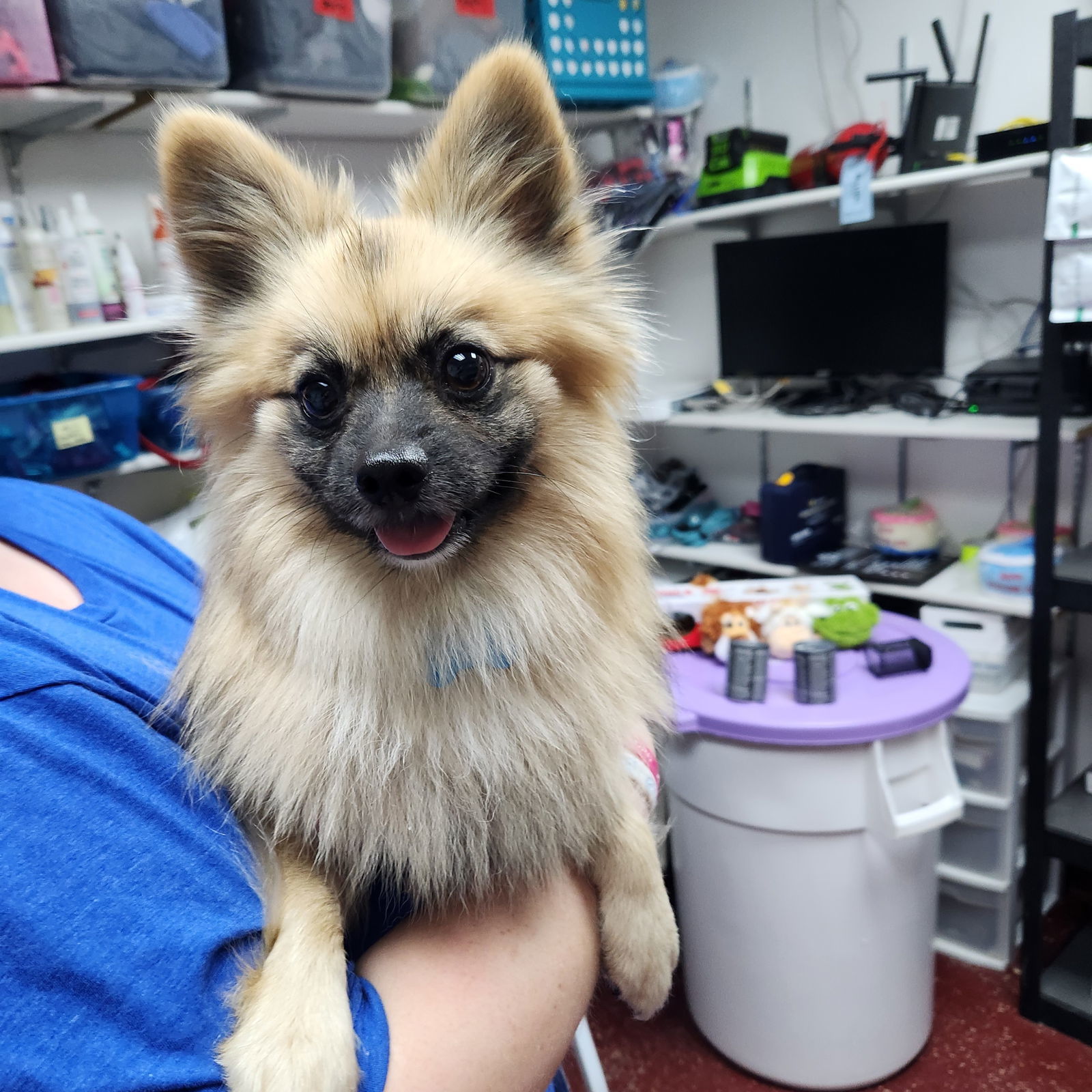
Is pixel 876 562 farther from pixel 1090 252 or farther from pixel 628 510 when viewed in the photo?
pixel 628 510

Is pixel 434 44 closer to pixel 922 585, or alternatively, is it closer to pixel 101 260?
pixel 101 260

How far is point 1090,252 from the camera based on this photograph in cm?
173

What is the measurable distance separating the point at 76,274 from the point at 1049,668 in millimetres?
2428

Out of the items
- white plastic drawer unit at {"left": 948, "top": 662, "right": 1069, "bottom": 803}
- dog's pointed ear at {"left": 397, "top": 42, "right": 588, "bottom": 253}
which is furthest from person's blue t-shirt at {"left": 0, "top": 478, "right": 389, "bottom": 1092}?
white plastic drawer unit at {"left": 948, "top": 662, "right": 1069, "bottom": 803}

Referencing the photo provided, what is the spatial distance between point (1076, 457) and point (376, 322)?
2454 millimetres

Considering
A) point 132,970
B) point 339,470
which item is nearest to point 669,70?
point 339,470

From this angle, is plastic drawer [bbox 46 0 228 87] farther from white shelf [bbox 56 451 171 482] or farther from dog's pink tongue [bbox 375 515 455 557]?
dog's pink tongue [bbox 375 515 455 557]

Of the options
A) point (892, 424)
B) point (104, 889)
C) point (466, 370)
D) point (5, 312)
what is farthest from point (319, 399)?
point (892, 424)

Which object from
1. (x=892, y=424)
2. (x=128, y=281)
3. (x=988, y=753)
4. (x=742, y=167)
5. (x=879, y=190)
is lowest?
(x=988, y=753)

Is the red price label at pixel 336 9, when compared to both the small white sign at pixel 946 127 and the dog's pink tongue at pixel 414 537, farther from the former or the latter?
the dog's pink tongue at pixel 414 537

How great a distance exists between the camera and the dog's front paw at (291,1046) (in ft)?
2.43

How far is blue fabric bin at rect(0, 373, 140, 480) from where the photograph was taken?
1.94 m

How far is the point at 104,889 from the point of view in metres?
0.66

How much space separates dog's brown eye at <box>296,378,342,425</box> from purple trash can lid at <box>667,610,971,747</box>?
964 millimetres
